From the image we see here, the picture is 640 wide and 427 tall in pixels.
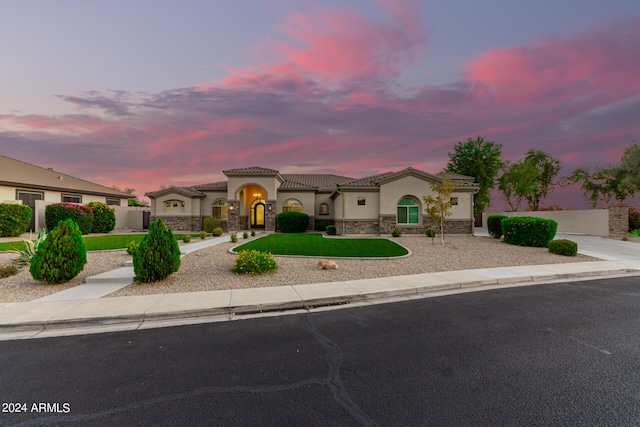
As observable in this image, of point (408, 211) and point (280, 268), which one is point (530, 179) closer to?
point (408, 211)

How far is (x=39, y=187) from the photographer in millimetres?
23531

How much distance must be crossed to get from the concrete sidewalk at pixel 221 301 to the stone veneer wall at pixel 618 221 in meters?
16.6

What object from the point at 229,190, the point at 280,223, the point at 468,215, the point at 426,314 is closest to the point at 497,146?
the point at 468,215

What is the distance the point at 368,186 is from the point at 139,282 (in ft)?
57.7

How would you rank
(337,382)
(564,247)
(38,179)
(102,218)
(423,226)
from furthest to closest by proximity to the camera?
(38,179) → (102,218) → (423,226) → (564,247) → (337,382)

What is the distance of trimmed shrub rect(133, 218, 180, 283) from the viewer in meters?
8.24

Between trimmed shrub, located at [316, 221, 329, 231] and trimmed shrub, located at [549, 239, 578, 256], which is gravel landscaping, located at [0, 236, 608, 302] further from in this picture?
trimmed shrub, located at [316, 221, 329, 231]

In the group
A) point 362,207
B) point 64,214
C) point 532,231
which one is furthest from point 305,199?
point 64,214

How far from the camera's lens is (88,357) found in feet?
14.0

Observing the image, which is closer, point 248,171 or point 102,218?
point 102,218

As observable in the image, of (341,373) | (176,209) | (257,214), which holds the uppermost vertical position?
(176,209)

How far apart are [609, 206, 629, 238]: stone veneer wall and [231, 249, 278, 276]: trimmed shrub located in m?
26.9

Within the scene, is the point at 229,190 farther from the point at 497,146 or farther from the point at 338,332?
the point at 497,146

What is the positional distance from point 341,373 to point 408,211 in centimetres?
2040
